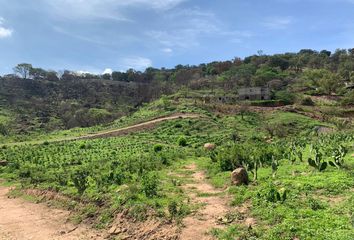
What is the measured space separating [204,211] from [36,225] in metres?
6.58

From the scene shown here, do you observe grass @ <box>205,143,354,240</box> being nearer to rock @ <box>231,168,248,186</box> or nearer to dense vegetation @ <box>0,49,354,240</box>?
dense vegetation @ <box>0,49,354,240</box>

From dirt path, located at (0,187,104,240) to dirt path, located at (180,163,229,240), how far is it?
3.18 metres

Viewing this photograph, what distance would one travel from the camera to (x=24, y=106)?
9344 centimetres

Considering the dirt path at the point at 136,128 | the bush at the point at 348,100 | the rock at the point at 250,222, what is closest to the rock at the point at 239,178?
the rock at the point at 250,222

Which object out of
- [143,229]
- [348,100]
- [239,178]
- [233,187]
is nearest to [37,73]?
[348,100]

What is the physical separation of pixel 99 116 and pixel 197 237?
220ft

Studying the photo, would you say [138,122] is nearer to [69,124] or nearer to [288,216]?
[69,124]

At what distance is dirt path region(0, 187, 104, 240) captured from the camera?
12758 millimetres

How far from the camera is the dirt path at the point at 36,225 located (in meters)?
12.8

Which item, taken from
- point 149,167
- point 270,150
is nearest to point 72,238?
→ point 149,167

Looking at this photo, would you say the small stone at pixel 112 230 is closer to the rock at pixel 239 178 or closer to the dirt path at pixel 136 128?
the rock at pixel 239 178

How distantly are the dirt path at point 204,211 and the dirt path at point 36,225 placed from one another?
10.4ft

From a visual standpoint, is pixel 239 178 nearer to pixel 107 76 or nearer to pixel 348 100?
pixel 348 100

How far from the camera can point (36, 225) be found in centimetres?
1398
